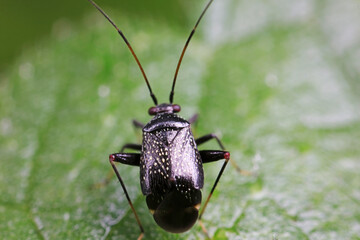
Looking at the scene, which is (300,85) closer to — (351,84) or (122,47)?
(351,84)

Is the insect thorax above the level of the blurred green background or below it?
below

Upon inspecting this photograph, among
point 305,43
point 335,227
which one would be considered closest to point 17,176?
point 335,227

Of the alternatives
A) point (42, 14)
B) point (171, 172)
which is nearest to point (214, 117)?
point (171, 172)

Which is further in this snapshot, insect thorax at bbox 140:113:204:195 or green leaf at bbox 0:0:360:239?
green leaf at bbox 0:0:360:239

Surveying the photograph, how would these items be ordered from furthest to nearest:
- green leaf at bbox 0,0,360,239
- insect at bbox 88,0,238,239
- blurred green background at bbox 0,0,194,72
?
1. blurred green background at bbox 0,0,194,72
2. green leaf at bbox 0,0,360,239
3. insect at bbox 88,0,238,239

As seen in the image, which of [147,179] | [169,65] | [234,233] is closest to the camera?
[147,179]

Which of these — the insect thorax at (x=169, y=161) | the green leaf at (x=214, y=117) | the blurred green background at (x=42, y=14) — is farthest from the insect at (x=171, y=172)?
the blurred green background at (x=42, y=14)

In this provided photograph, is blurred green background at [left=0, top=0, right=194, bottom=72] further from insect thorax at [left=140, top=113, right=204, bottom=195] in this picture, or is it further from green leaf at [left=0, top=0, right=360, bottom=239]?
insect thorax at [left=140, top=113, right=204, bottom=195]

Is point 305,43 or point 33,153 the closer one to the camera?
Result: point 33,153

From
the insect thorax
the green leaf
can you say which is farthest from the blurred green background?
the insect thorax

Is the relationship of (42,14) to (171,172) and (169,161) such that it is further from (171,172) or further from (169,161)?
(171,172)
